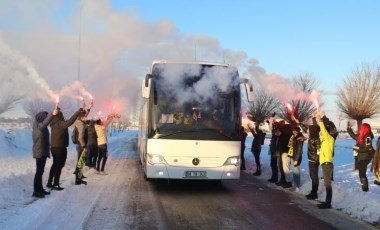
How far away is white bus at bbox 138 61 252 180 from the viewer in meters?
9.62

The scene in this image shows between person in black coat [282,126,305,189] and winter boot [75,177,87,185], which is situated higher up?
person in black coat [282,126,305,189]

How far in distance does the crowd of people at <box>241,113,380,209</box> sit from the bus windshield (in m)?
1.71

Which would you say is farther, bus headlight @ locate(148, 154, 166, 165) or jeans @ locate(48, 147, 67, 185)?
jeans @ locate(48, 147, 67, 185)

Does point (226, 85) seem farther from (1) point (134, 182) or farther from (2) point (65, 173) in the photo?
(2) point (65, 173)

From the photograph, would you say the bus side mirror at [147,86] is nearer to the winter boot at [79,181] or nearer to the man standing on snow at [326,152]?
the winter boot at [79,181]

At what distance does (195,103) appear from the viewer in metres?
9.91

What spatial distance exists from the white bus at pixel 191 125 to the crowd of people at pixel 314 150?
175cm

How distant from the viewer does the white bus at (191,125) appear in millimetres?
9617

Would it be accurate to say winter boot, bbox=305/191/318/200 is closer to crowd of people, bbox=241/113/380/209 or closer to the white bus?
crowd of people, bbox=241/113/380/209

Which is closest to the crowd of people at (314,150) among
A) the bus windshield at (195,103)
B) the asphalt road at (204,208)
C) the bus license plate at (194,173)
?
the asphalt road at (204,208)

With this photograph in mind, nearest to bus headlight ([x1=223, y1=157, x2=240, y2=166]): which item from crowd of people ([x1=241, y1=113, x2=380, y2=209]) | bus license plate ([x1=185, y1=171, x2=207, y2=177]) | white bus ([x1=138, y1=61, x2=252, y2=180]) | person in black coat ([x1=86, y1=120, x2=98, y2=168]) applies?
white bus ([x1=138, y1=61, x2=252, y2=180])

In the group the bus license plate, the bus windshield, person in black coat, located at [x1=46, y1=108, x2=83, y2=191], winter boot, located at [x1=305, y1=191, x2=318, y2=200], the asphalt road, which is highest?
the bus windshield

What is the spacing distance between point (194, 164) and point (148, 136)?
1331 millimetres

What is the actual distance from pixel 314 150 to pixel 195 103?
122 inches
